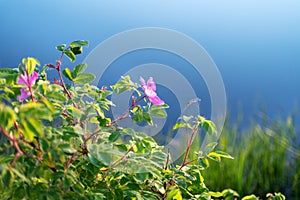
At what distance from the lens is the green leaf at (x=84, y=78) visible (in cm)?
117

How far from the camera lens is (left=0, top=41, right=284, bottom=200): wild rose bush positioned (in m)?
0.87

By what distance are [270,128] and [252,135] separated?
4.8 inches

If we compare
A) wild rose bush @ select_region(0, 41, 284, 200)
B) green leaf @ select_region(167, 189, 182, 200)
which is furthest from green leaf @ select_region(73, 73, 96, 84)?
green leaf @ select_region(167, 189, 182, 200)

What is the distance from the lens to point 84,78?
1.17 m

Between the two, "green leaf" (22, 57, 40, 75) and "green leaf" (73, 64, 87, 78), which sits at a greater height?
"green leaf" (73, 64, 87, 78)

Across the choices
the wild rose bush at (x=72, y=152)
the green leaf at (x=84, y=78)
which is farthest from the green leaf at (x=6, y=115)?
the green leaf at (x=84, y=78)

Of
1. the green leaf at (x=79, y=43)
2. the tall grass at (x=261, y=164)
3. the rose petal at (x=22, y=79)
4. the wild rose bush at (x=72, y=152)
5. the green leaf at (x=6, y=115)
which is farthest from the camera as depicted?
the tall grass at (x=261, y=164)

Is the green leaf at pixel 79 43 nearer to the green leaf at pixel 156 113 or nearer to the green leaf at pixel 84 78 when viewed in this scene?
the green leaf at pixel 84 78

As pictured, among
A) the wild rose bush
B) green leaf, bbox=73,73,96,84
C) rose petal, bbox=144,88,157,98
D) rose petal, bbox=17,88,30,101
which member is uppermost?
green leaf, bbox=73,73,96,84

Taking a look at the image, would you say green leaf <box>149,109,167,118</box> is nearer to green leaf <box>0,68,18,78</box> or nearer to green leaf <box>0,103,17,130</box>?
green leaf <box>0,68,18,78</box>

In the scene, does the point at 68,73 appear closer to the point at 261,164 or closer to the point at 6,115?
the point at 6,115

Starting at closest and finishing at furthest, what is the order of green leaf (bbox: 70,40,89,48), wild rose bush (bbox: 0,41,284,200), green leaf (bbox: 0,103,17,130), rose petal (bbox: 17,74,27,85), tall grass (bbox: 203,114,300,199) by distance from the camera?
1. green leaf (bbox: 0,103,17,130)
2. wild rose bush (bbox: 0,41,284,200)
3. rose petal (bbox: 17,74,27,85)
4. green leaf (bbox: 70,40,89,48)
5. tall grass (bbox: 203,114,300,199)

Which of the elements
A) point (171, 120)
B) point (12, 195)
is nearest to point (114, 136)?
point (12, 195)

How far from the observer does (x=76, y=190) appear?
3.18ft
